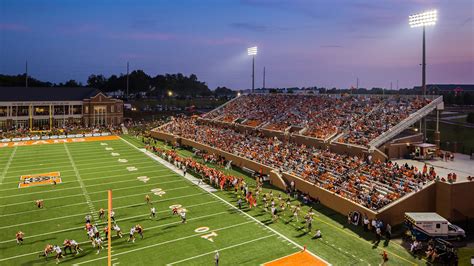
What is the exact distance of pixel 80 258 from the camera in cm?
1609

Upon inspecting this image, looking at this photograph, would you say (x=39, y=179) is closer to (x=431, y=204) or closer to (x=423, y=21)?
A: (x=431, y=204)

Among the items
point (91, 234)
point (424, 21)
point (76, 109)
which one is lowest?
point (91, 234)

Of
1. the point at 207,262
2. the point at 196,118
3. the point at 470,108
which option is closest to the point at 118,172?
the point at 207,262

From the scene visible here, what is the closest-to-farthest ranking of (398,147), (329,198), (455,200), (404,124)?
(455,200), (329,198), (398,147), (404,124)

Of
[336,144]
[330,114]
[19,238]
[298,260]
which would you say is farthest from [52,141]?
[298,260]

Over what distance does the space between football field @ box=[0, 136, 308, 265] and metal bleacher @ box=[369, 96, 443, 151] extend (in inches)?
494

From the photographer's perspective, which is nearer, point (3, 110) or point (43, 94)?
point (3, 110)

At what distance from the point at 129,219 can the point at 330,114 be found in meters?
24.7

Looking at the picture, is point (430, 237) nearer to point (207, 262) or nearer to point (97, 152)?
point (207, 262)

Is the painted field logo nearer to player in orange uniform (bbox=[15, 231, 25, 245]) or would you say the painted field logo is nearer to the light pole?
player in orange uniform (bbox=[15, 231, 25, 245])

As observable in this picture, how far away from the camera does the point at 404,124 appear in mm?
28641

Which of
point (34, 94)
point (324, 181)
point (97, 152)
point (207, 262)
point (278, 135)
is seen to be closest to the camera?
point (207, 262)

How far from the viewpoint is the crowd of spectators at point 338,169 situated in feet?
68.8

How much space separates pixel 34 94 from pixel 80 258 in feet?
196
